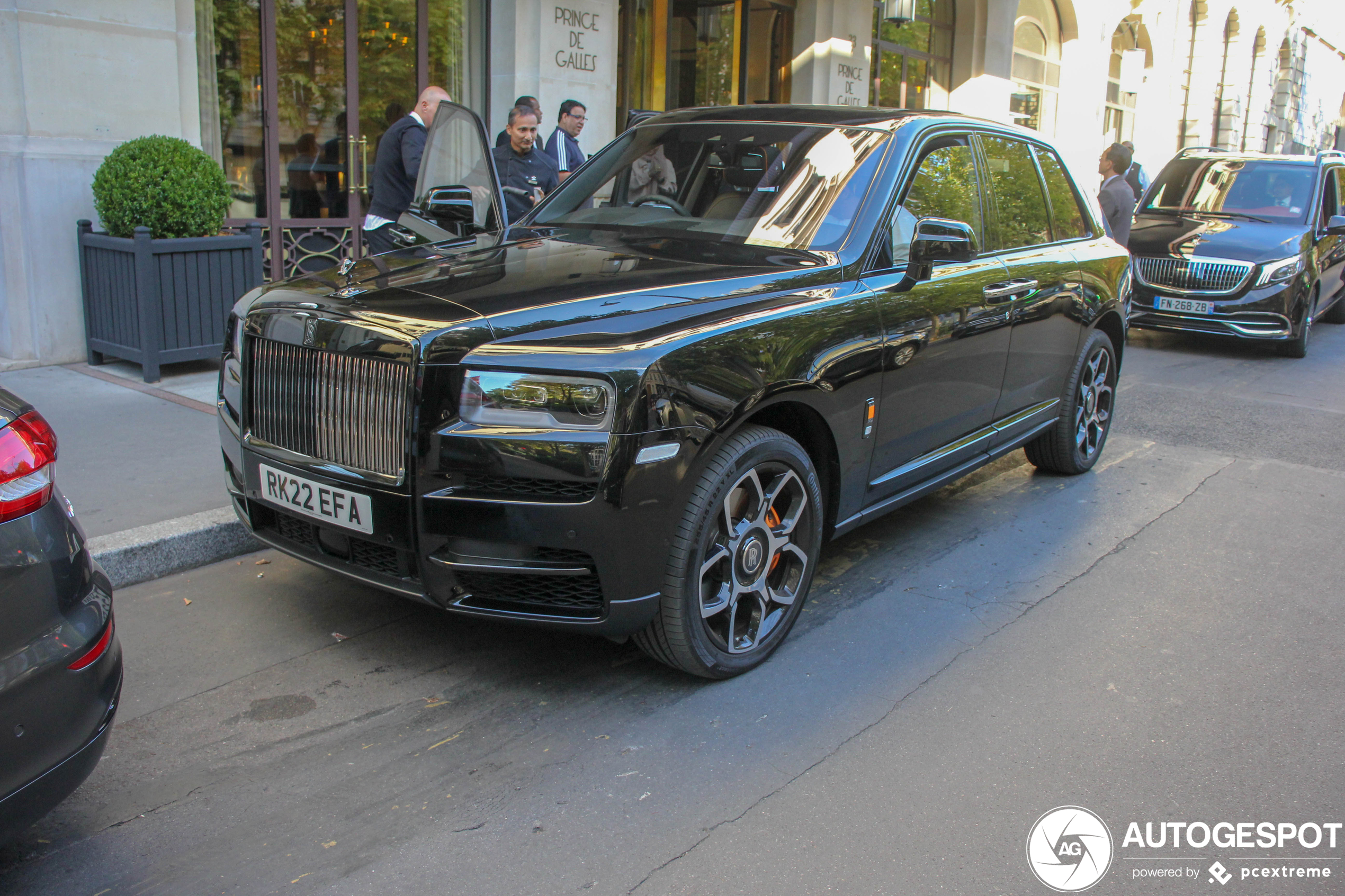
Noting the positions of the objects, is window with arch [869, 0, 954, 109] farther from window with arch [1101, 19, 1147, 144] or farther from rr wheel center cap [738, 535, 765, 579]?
rr wheel center cap [738, 535, 765, 579]

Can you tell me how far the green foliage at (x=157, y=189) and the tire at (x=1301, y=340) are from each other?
32.4 feet

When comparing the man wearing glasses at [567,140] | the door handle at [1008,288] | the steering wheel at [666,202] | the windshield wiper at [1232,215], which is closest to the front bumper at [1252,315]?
the windshield wiper at [1232,215]

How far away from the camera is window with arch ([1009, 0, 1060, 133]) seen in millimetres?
21297

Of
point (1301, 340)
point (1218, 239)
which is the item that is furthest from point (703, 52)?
point (1301, 340)

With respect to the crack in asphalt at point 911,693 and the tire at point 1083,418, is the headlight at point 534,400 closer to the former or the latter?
the crack in asphalt at point 911,693

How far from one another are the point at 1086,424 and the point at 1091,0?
19.3 metres

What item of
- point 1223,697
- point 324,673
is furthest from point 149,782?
point 1223,697

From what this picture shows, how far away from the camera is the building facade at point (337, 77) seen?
24.1ft

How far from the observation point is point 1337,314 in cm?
1421

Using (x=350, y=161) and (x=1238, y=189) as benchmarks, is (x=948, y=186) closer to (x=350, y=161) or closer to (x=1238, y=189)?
(x=350, y=161)

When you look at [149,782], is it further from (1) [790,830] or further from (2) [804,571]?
(2) [804,571]

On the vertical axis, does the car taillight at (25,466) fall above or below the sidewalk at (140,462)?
above

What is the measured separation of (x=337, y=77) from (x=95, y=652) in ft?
27.6

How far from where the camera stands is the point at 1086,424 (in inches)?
246
